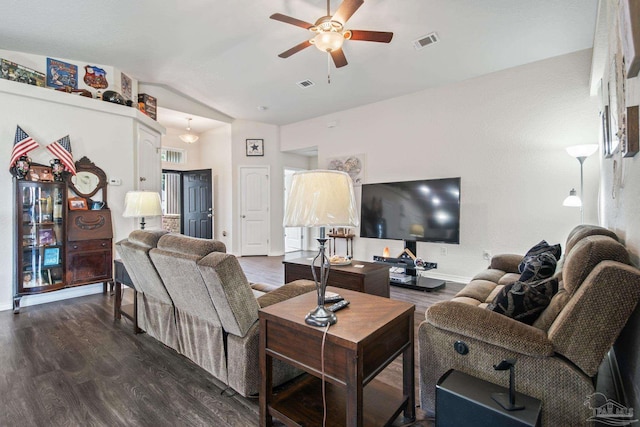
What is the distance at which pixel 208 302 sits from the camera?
1.75 m

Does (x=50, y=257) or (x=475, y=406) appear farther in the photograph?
(x=50, y=257)

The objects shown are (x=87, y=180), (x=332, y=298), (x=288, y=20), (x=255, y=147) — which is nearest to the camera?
(x=332, y=298)

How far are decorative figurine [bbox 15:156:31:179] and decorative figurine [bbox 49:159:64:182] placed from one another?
0.22 m

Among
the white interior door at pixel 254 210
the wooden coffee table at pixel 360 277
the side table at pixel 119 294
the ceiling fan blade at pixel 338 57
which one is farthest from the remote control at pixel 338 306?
the white interior door at pixel 254 210

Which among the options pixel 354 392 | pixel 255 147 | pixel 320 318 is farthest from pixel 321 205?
pixel 255 147

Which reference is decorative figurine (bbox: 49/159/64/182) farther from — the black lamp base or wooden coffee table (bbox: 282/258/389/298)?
the black lamp base

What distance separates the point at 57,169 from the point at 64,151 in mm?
238

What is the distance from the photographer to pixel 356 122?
577cm

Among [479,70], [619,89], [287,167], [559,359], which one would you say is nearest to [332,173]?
[559,359]

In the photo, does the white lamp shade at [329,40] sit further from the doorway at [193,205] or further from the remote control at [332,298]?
the doorway at [193,205]

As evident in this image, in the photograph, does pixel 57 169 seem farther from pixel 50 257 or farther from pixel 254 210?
pixel 254 210

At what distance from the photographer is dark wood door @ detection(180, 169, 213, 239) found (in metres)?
7.18

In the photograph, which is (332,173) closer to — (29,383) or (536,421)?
(536,421)

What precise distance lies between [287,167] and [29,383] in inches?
235
